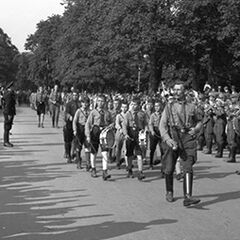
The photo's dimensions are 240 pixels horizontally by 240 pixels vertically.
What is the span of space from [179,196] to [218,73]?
115 ft

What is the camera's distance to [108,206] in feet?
28.5

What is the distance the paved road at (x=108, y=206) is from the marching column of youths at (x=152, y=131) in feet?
1.32

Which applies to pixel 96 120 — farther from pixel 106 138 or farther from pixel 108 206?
pixel 108 206

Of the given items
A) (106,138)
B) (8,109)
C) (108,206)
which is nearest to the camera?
(108,206)

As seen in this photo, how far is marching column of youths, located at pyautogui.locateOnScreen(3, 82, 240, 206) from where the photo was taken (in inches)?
358

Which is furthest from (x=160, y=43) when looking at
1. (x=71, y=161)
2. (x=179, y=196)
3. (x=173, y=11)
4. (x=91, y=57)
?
(x=179, y=196)

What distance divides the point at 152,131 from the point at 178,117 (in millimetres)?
4070

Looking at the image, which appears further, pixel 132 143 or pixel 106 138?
pixel 132 143

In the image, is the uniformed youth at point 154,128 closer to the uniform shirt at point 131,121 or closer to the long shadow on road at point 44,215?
the uniform shirt at point 131,121

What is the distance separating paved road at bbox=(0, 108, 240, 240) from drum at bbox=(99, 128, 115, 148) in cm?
71

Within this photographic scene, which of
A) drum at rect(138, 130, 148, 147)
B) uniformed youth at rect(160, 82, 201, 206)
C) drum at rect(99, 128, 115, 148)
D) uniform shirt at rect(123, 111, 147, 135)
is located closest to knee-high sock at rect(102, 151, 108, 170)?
drum at rect(99, 128, 115, 148)

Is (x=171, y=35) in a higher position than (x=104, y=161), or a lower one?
higher

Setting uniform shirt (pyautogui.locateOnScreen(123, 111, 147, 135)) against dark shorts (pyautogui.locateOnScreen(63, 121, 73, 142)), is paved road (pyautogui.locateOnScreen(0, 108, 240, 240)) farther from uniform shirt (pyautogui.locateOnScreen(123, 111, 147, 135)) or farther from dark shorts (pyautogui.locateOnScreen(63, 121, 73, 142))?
uniform shirt (pyautogui.locateOnScreen(123, 111, 147, 135))

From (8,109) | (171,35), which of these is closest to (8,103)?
(8,109)
